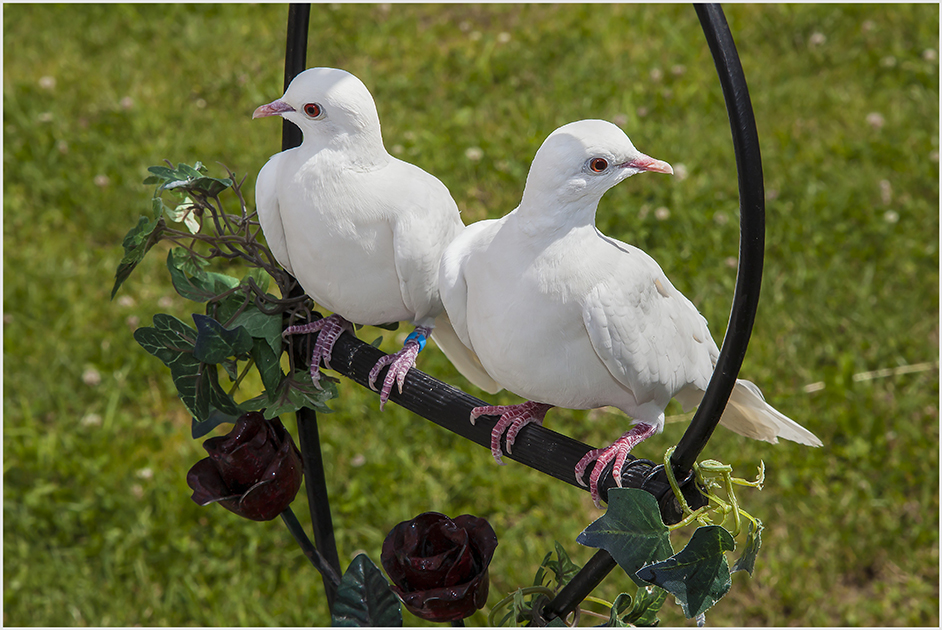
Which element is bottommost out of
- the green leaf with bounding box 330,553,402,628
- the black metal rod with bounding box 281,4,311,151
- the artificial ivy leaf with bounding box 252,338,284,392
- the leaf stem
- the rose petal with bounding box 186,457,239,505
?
the leaf stem

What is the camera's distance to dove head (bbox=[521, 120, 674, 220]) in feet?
2.89

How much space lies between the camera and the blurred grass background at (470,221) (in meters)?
2.19

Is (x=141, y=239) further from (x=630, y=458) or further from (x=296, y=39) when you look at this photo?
(x=630, y=458)

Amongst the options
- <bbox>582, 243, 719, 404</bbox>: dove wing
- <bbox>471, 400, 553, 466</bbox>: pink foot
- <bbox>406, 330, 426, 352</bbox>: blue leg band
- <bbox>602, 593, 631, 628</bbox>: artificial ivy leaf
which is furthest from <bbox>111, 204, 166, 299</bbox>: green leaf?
<bbox>602, 593, 631, 628</bbox>: artificial ivy leaf

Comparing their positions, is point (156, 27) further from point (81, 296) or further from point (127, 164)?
point (81, 296)

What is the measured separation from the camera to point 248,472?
1161 mm

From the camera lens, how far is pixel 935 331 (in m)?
2.67

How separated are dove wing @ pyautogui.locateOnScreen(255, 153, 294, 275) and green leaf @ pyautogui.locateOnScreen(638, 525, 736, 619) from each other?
64 cm

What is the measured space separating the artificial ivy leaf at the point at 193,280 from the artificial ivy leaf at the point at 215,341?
114mm

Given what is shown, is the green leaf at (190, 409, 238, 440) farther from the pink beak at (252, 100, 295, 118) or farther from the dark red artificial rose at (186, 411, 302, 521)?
the pink beak at (252, 100, 295, 118)

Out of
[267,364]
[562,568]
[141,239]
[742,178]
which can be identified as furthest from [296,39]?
[562,568]

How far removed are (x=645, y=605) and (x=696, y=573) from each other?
143mm

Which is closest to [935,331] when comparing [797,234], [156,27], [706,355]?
[797,234]

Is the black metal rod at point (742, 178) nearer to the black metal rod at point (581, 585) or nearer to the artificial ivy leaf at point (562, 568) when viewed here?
the black metal rod at point (581, 585)
